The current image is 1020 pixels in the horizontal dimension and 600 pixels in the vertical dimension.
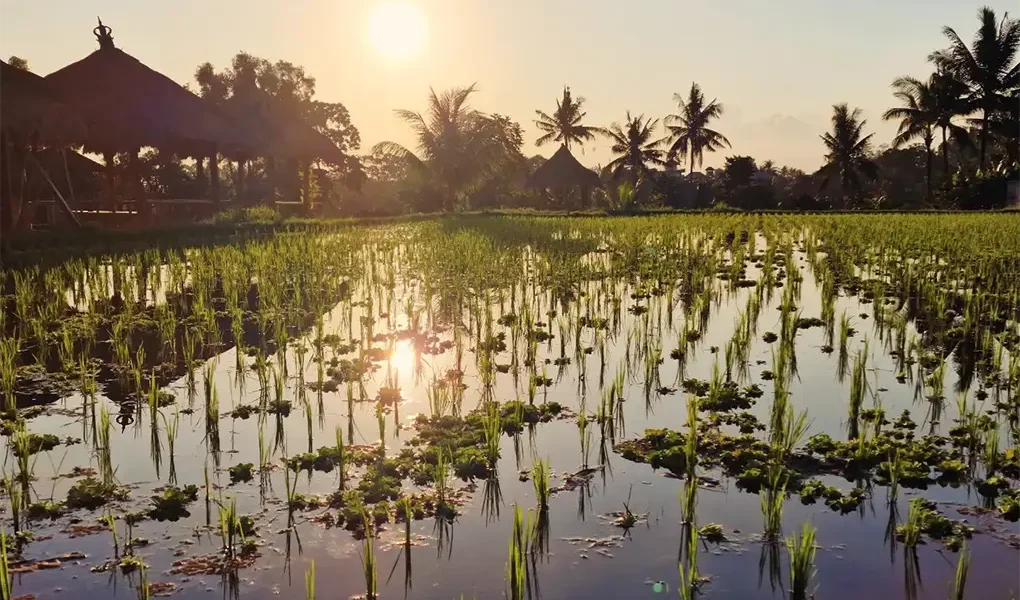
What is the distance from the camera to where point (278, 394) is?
4.26 metres

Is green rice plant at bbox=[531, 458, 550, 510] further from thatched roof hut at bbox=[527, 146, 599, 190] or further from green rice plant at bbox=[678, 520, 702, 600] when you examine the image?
thatched roof hut at bbox=[527, 146, 599, 190]

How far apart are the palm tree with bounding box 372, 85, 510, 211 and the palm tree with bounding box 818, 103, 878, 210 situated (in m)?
16.2

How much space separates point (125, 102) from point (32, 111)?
3.86 m

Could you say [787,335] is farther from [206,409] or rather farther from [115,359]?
[115,359]

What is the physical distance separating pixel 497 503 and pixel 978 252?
9.67 metres

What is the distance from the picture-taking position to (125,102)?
16828mm

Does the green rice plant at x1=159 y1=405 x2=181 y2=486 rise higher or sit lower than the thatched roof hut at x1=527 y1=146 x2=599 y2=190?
lower

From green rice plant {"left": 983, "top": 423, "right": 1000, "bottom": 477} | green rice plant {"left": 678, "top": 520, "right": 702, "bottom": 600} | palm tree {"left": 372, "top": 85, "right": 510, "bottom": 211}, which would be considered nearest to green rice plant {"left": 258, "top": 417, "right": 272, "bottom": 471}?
green rice plant {"left": 678, "top": 520, "right": 702, "bottom": 600}

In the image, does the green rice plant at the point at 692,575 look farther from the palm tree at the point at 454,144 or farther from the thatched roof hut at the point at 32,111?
the palm tree at the point at 454,144

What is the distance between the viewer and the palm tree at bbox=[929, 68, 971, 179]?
32.3m

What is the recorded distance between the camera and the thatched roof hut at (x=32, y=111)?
12.8 m

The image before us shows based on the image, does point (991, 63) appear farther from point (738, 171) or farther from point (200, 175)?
point (200, 175)

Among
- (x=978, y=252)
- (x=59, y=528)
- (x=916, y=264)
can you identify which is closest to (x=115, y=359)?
(x=59, y=528)

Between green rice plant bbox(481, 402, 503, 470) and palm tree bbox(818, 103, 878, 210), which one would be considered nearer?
green rice plant bbox(481, 402, 503, 470)
